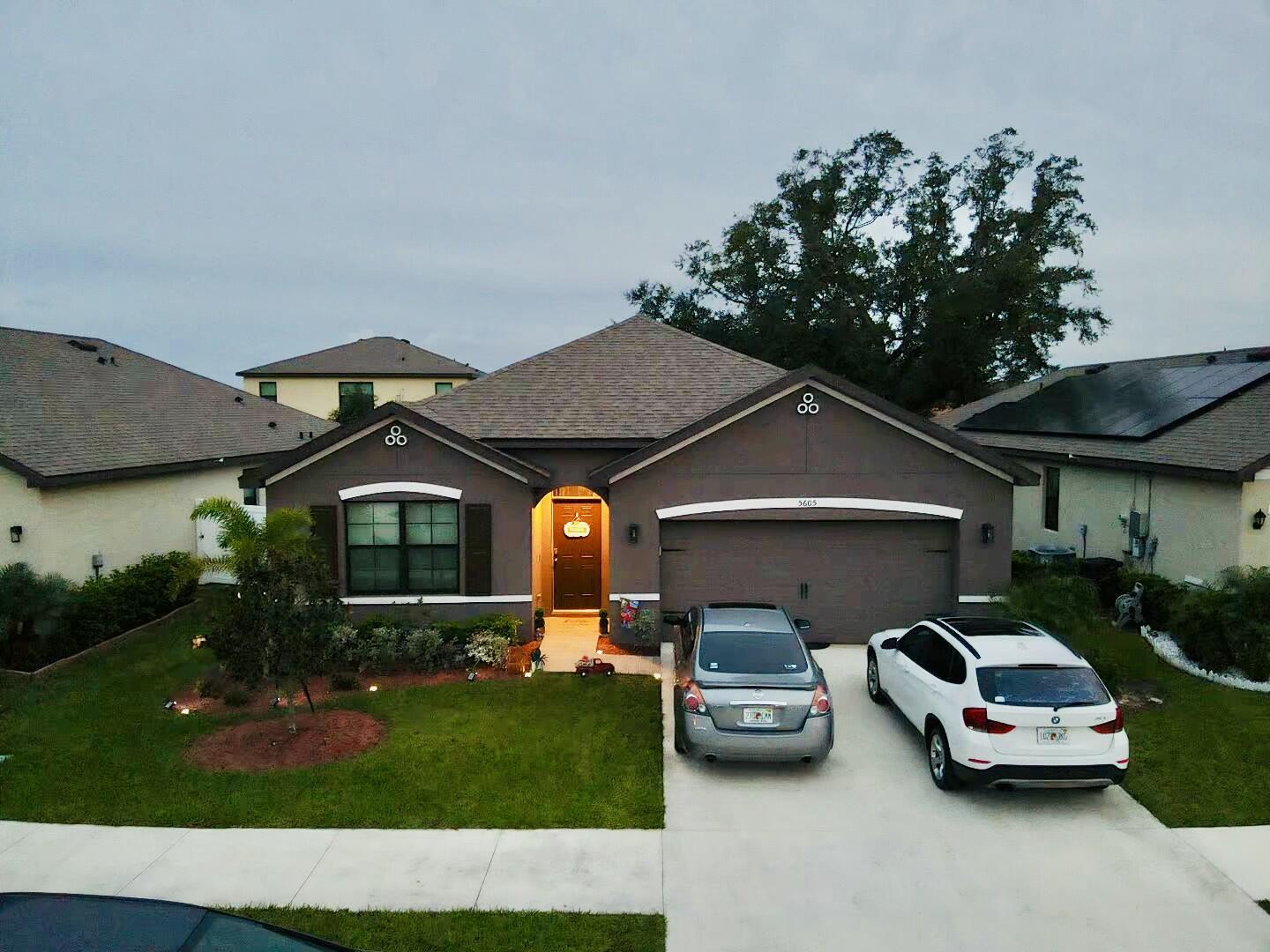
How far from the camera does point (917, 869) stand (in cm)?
675

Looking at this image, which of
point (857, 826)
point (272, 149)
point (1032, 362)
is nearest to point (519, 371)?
point (272, 149)

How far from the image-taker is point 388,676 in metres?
12.1

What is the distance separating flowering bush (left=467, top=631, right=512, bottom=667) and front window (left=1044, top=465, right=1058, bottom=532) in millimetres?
13892

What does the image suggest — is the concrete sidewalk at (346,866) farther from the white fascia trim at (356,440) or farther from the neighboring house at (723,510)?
the white fascia trim at (356,440)

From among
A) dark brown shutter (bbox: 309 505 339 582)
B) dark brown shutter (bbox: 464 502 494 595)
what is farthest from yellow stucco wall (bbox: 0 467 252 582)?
dark brown shutter (bbox: 464 502 494 595)

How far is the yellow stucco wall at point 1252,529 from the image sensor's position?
43.0 feet

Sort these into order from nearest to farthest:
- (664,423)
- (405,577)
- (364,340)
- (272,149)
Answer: (405,577)
(664,423)
(272,149)
(364,340)

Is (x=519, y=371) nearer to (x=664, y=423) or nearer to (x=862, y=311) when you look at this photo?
(x=664, y=423)

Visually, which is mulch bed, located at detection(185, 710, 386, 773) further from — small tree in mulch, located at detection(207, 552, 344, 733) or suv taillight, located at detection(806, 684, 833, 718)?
suv taillight, located at detection(806, 684, 833, 718)

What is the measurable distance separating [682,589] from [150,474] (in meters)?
11.4

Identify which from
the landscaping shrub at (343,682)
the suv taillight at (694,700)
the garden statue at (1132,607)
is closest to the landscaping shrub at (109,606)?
the landscaping shrub at (343,682)

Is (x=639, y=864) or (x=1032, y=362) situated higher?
(x=1032, y=362)

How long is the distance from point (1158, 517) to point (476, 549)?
12704 millimetres

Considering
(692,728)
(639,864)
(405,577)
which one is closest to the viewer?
(639,864)
